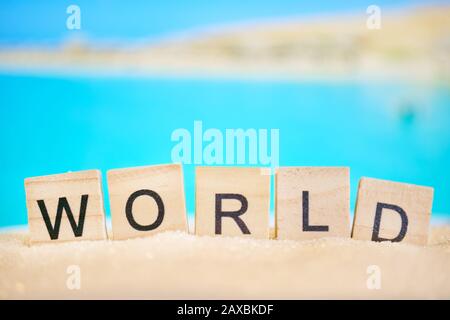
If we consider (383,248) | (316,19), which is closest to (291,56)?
(316,19)

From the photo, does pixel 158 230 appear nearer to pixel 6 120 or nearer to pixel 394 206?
pixel 394 206
